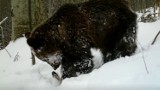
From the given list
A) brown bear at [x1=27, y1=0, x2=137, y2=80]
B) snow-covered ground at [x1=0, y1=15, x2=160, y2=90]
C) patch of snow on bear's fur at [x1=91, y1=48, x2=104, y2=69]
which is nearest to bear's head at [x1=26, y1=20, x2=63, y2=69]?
brown bear at [x1=27, y1=0, x2=137, y2=80]

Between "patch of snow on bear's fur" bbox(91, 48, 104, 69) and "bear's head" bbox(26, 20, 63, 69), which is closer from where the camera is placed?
"bear's head" bbox(26, 20, 63, 69)

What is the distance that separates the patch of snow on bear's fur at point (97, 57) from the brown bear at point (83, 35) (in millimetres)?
51

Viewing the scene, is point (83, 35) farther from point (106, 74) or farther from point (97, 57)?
point (106, 74)

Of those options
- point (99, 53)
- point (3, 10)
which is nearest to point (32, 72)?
point (99, 53)

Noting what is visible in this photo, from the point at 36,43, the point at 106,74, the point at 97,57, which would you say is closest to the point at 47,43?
the point at 36,43

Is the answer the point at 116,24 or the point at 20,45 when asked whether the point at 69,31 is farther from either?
the point at 20,45

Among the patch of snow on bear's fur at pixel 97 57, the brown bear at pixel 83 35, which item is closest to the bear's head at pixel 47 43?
the brown bear at pixel 83 35

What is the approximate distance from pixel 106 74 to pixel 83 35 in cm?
136

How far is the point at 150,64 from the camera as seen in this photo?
452 cm

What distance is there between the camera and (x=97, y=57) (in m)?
6.43

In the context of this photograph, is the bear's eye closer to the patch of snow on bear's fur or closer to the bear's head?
the bear's head

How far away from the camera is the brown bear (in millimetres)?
5852

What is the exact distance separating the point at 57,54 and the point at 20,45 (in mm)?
2769

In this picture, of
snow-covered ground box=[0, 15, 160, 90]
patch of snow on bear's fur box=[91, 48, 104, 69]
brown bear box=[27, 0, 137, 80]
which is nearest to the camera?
snow-covered ground box=[0, 15, 160, 90]
